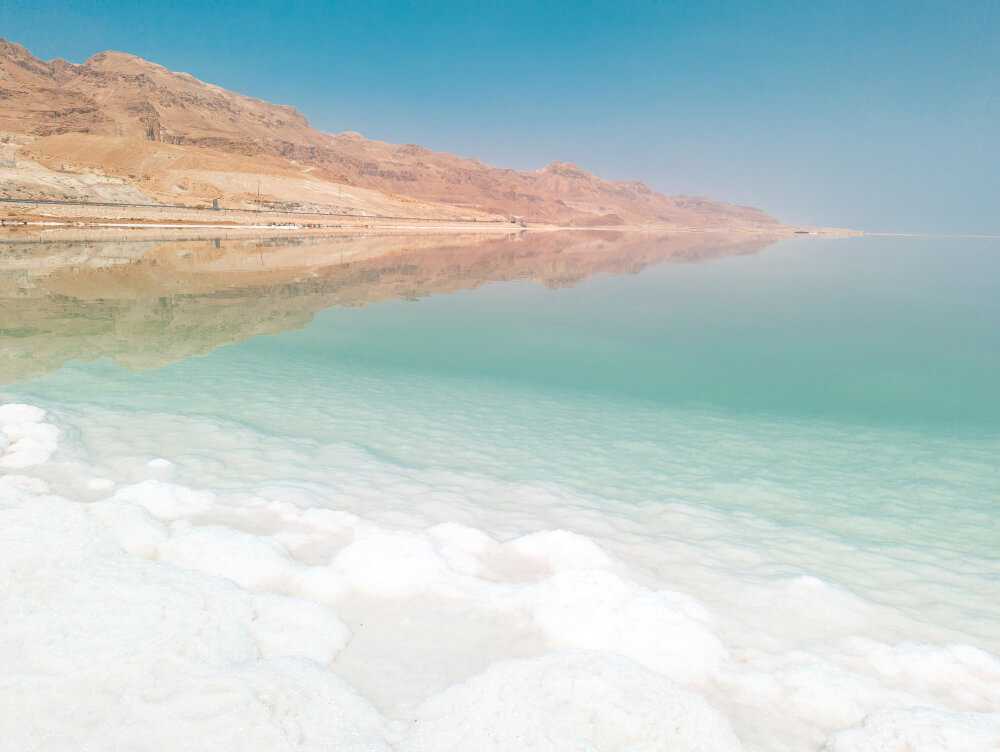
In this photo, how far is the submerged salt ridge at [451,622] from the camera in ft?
11.4

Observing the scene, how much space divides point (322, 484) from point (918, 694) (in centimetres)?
585

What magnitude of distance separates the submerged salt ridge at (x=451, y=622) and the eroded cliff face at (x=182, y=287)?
8.05 metres

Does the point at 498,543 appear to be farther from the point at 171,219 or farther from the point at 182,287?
the point at 171,219

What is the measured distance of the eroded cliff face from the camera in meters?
14.4

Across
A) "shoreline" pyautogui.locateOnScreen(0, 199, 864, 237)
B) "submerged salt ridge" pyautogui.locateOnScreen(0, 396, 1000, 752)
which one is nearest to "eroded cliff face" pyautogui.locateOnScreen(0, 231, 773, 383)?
"submerged salt ridge" pyautogui.locateOnScreen(0, 396, 1000, 752)

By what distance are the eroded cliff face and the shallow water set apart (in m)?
0.33

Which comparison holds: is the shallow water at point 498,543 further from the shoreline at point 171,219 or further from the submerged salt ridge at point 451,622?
the shoreline at point 171,219

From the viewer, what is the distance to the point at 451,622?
181 inches

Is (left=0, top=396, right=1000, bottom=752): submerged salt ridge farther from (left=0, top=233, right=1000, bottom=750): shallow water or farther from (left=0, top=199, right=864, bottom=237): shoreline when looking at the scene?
(left=0, top=199, right=864, bottom=237): shoreline

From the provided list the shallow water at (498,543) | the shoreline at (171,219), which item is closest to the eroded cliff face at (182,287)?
the shallow water at (498,543)

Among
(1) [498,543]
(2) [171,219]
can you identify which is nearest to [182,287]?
(1) [498,543]

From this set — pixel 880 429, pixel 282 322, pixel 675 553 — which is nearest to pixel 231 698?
pixel 675 553

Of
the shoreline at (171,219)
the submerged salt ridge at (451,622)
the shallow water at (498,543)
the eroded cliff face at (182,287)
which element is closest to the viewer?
the submerged salt ridge at (451,622)

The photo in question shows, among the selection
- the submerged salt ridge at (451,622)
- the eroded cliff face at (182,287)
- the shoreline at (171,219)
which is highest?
the shoreline at (171,219)
